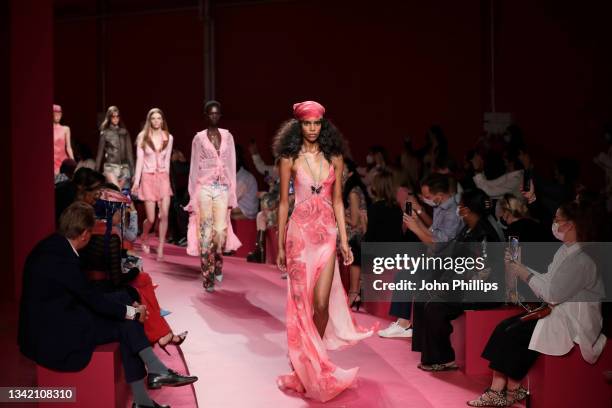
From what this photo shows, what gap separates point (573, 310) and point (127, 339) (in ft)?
7.06

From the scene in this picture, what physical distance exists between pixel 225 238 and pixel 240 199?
221 cm

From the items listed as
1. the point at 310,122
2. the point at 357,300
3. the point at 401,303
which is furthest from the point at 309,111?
the point at 357,300

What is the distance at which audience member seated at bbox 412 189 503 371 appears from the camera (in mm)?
5582

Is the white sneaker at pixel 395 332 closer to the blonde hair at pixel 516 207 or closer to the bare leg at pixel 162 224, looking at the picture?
the blonde hair at pixel 516 207

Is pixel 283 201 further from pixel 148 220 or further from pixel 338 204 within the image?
pixel 148 220

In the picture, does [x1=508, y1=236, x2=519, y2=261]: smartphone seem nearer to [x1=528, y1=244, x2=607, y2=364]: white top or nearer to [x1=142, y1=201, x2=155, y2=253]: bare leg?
[x1=528, y1=244, x2=607, y2=364]: white top

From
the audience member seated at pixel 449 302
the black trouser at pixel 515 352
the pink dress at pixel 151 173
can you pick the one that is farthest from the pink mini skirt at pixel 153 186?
the black trouser at pixel 515 352

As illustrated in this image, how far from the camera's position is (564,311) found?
15.3 feet

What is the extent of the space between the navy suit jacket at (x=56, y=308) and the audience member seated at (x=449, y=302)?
79.4 inches

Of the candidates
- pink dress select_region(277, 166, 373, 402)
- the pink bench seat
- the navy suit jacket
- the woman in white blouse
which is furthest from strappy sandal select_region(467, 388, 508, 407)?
the navy suit jacket

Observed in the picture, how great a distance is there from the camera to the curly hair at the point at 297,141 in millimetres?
5105

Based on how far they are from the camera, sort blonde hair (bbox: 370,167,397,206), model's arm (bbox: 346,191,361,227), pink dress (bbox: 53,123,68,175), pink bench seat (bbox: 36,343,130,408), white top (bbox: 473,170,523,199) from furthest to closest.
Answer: pink dress (bbox: 53,123,68,175) → white top (bbox: 473,170,523,199) → model's arm (bbox: 346,191,361,227) → blonde hair (bbox: 370,167,397,206) → pink bench seat (bbox: 36,343,130,408)

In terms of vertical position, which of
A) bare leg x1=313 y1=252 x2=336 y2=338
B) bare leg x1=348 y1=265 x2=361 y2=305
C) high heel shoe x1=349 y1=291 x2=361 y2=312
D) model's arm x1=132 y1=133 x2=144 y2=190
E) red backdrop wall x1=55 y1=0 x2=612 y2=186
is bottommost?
high heel shoe x1=349 y1=291 x2=361 y2=312

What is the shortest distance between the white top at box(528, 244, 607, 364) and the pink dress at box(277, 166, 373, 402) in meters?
1.06
